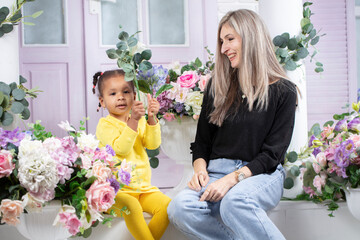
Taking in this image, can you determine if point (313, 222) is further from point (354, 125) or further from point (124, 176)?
point (124, 176)

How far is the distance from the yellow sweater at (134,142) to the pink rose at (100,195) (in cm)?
38

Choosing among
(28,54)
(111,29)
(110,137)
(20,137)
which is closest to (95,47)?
(111,29)

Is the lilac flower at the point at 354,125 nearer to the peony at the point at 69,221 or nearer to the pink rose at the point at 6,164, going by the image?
the peony at the point at 69,221

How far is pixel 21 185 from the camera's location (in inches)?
53.1

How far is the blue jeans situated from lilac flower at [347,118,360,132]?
0.33 m

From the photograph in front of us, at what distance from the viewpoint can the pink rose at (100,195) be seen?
137 cm

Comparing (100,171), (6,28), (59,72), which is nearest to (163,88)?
(100,171)

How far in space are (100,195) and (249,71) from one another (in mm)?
820

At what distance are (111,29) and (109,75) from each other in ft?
3.77

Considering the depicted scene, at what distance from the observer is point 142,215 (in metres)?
1.67

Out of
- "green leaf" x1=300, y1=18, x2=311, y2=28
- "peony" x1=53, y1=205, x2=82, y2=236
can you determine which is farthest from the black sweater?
"peony" x1=53, y1=205, x2=82, y2=236

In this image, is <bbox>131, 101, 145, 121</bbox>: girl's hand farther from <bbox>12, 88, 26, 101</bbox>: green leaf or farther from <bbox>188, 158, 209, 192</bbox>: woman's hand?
<bbox>12, 88, 26, 101</bbox>: green leaf

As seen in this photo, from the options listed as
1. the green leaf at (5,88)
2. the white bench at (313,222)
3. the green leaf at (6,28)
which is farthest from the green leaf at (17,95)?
the white bench at (313,222)

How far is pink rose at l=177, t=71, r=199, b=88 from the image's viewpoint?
6.52 ft
